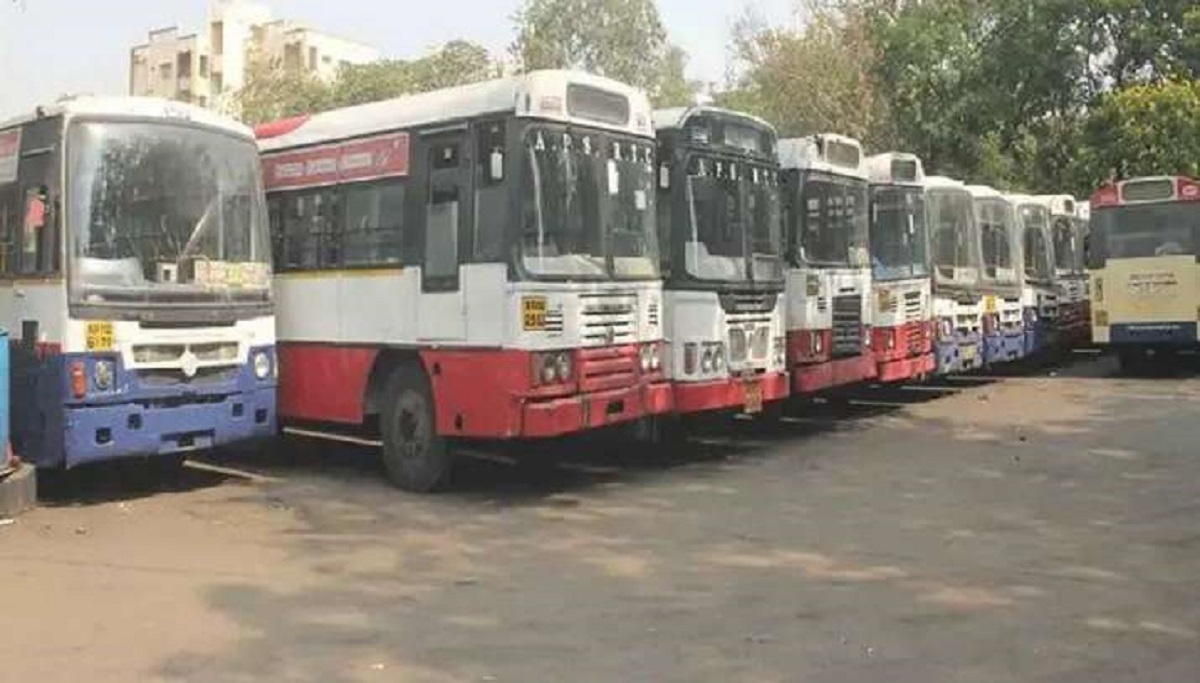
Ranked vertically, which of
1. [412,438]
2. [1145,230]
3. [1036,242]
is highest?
A: [1145,230]

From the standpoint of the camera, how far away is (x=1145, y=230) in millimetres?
20562

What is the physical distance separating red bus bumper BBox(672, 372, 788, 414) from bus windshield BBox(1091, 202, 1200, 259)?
1123cm

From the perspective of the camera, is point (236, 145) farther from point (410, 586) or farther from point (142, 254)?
point (410, 586)

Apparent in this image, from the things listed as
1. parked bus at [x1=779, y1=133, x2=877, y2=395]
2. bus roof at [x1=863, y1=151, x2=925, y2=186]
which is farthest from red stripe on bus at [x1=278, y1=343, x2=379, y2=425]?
bus roof at [x1=863, y1=151, x2=925, y2=186]

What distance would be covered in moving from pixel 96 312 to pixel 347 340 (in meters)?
2.11

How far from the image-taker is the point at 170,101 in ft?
33.5

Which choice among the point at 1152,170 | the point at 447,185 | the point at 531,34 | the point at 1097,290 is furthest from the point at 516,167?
the point at 531,34

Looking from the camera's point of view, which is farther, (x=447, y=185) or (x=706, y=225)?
(x=706, y=225)

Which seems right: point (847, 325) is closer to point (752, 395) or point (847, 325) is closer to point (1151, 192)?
point (752, 395)

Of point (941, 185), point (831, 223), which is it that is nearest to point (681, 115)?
point (831, 223)

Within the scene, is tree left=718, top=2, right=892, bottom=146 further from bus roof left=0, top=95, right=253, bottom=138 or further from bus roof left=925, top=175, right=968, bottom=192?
bus roof left=0, top=95, right=253, bottom=138

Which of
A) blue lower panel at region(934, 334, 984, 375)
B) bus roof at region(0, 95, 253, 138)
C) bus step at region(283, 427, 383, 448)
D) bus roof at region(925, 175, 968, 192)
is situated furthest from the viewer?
bus roof at region(925, 175, 968, 192)

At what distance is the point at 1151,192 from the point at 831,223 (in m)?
9.54

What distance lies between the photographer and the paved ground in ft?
18.9
